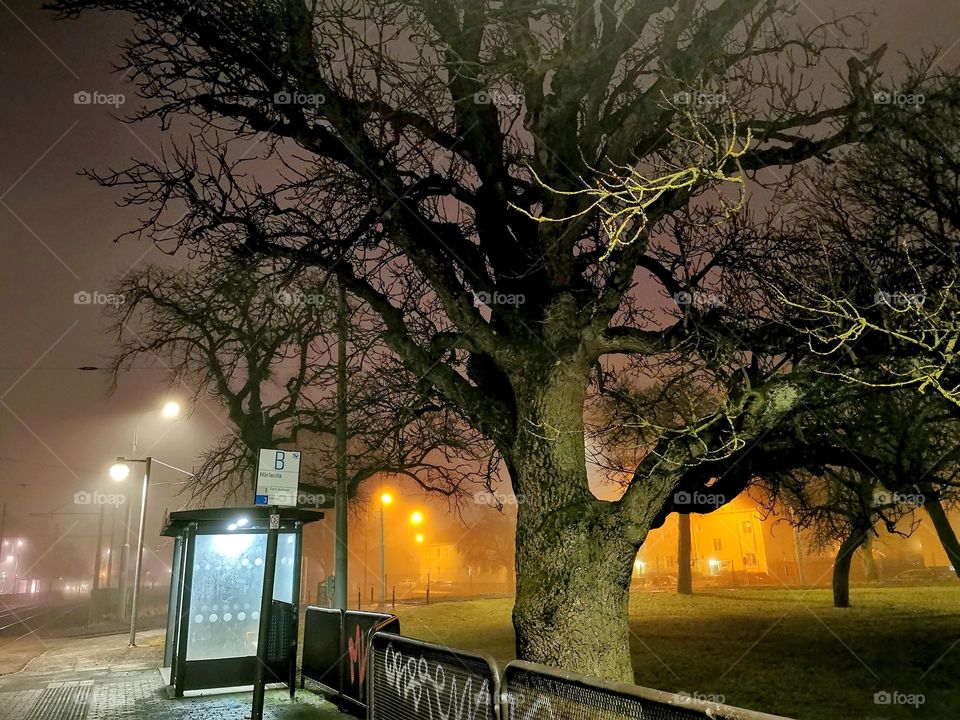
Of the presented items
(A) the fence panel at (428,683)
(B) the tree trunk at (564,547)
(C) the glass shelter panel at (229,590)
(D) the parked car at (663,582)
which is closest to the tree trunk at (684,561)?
(D) the parked car at (663,582)

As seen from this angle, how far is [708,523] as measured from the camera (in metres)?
68.7

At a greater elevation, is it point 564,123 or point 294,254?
point 564,123

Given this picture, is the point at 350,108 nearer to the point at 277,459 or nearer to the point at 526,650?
the point at 277,459

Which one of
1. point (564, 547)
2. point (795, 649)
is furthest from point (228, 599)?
point (795, 649)

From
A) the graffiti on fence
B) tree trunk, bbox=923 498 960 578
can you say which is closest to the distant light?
the graffiti on fence

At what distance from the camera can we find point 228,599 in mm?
11664

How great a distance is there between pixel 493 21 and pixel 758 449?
19.5 feet

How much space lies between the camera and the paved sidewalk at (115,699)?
9188 mm

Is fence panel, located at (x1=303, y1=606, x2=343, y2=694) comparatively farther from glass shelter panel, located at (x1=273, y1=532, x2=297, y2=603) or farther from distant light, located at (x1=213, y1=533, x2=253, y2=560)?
distant light, located at (x1=213, y1=533, x2=253, y2=560)

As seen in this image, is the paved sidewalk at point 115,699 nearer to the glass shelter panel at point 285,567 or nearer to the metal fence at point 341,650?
the metal fence at point 341,650

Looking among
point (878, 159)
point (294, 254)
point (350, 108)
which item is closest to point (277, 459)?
point (294, 254)

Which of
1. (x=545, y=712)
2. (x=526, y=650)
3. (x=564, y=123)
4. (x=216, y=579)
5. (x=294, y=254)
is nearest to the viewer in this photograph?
(x=545, y=712)

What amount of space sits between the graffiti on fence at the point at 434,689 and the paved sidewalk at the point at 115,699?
3372mm

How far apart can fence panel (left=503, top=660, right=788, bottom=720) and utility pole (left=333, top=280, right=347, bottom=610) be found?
871cm
